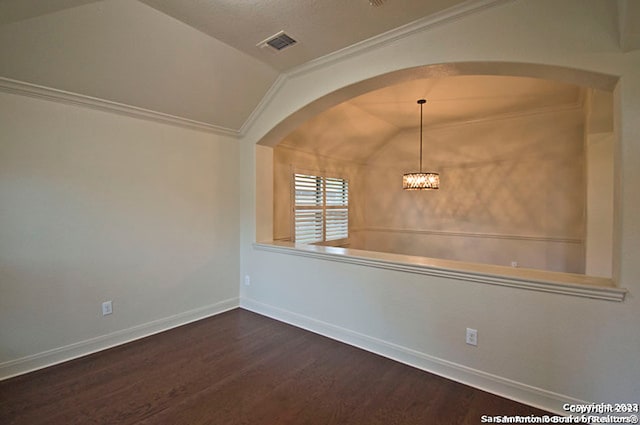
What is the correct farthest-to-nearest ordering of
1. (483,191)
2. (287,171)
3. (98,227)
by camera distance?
(483,191)
(287,171)
(98,227)

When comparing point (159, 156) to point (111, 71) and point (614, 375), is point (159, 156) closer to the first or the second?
point (111, 71)

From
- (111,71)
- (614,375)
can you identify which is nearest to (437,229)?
(614,375)

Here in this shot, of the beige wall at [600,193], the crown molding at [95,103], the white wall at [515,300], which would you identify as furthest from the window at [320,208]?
the beige wall at [600,193]

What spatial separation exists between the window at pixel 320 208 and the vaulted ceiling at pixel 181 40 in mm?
2138

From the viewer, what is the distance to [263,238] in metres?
3.91

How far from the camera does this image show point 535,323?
6.63 feet

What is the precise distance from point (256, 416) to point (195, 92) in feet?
9.79

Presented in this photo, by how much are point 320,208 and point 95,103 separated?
3567 millimetres

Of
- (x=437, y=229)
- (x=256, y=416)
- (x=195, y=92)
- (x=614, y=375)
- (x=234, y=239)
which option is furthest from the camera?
(x=437, y=229)

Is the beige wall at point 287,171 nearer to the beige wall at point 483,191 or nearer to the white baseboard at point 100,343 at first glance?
the beige wall at point 483,191

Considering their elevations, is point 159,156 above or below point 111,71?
below

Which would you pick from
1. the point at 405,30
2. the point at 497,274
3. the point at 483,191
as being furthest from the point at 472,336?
the point at 483,191

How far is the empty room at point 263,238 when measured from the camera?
1900 millimetres

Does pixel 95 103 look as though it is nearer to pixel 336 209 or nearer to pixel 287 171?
pixel 287 171
